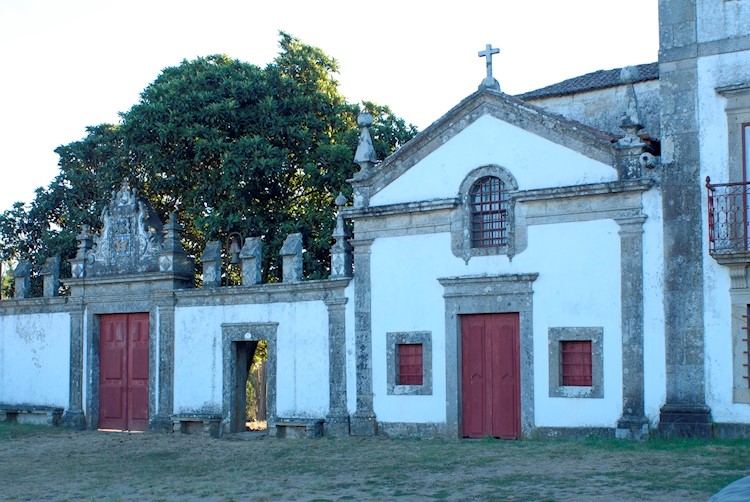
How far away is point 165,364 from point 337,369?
4264 millimetres

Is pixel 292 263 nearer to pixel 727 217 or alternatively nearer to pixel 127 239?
pixel 127 239

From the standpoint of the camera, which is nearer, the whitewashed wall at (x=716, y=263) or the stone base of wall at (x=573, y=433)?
the whitewashed wall at (x=716, y=263)

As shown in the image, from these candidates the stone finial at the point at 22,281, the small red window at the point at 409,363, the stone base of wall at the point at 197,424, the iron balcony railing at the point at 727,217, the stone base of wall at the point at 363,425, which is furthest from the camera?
the stone finial at the point at 22,281

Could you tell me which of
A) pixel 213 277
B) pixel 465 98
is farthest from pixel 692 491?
pixel 213 277

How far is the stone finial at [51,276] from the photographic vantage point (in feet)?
77.9

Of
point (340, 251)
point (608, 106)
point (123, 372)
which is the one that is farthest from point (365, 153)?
point (123, 372)

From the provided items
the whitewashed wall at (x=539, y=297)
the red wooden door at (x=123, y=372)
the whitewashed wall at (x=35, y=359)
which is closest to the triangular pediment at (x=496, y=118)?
the whitewashed wall at (x=539, y=297)

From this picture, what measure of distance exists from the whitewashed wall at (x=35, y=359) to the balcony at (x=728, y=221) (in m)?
14.3

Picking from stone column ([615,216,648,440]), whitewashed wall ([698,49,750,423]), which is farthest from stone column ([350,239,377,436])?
whitewashed wall ([698,49,750,423])

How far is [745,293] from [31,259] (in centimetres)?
1917

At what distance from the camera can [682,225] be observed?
52.1 feet

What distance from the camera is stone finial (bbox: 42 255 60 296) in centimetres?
2373

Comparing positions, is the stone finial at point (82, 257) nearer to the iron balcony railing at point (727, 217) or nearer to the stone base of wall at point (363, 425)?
the stone base of wall at point (363, 425)

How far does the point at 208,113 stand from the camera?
2489 cm
